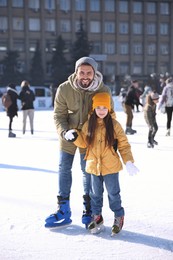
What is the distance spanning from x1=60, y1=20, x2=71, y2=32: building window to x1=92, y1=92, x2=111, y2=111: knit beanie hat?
51.1 meters

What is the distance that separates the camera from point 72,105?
303 centimetres

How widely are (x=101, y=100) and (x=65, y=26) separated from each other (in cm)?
5170

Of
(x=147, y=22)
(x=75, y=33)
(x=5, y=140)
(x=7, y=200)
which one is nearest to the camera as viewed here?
(x=7, y=200)

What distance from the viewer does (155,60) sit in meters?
56.4

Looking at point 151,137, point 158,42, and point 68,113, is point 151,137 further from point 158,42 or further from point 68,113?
point 158,42

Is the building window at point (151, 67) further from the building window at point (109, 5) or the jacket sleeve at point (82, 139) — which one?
the jacket sleeve at point (82, 139)

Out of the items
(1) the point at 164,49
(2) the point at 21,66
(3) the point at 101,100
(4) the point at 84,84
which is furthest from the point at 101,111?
(1) the point at 164,49

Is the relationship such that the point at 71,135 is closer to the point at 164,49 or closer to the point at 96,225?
the point at 96,225

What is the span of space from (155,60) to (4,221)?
182 ft

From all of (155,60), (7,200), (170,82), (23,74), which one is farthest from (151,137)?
(155,60)

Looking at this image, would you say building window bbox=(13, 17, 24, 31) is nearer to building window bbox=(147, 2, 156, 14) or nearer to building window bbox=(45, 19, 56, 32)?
building window bbox=(45, 19, 56, 32)

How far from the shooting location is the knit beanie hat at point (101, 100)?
114 inches

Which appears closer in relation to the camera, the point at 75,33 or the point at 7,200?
the point at 7,200

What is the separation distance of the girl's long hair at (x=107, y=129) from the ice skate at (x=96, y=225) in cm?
65
